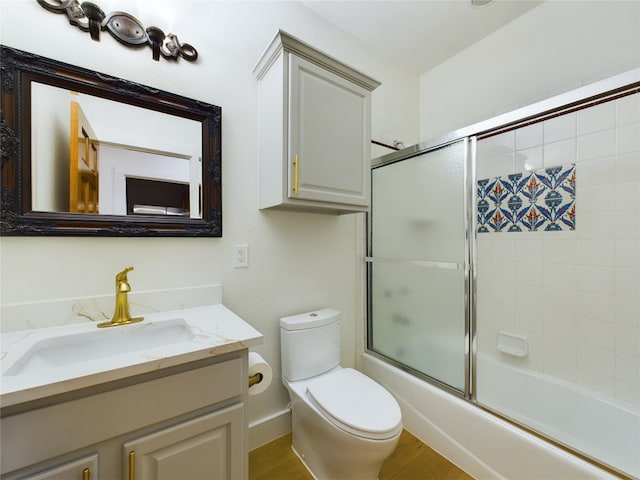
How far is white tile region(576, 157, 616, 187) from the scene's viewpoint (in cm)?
151

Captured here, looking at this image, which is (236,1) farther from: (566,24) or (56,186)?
(566,24)

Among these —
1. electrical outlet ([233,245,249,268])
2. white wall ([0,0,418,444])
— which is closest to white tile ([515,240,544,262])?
white wall ([0,0,418,444])

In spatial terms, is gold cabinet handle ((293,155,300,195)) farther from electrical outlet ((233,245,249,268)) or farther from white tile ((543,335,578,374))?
white tile ((543,335,578,374))

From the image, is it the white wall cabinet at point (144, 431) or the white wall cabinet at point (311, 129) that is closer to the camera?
the white wall cabinet at point (144, 431)

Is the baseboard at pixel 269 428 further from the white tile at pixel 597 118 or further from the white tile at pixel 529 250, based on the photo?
the white tile at pixel 597 118

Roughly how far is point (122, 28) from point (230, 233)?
95 cm

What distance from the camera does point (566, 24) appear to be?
162 cm

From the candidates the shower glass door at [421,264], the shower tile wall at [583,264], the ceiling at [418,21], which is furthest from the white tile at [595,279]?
the ceiling at [418,21]

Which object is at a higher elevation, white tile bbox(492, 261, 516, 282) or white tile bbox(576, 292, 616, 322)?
white tile bbox(492, 261, 516, 282)

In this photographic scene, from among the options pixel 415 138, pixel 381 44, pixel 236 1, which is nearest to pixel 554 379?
pixel 415 138

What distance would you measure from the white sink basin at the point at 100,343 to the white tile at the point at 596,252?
206 centimetres

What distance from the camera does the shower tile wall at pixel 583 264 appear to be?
4.75 ft

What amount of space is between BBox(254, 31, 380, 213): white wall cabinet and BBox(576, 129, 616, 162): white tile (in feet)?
4.03

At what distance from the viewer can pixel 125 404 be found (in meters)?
0.72
